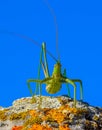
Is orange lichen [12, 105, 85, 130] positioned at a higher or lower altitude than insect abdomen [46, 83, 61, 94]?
lower

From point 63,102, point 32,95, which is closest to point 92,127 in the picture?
point 63,102

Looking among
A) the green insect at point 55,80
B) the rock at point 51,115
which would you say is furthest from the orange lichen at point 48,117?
the green insect at point 55,80

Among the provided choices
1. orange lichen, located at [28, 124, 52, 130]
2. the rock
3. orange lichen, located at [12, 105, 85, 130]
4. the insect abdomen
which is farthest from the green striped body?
orange lichen, located at [28, 124, 52, 130]

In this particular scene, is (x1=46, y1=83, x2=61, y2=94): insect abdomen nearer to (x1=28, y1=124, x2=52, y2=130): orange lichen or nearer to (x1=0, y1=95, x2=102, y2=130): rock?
(x1=0, y1=95, x2=102, y2=130): rock

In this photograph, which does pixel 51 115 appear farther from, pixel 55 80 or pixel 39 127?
pixel 55 80

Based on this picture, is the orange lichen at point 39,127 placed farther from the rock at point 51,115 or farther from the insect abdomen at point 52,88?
the insect abdomen at point 52,88

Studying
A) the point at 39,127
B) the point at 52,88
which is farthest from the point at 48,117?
the point at 52,88

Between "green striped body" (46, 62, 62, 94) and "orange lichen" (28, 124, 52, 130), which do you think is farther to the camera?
"green striped body" (46, 62, 62, 94)

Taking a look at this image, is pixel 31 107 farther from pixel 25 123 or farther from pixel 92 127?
pixel 92 127
